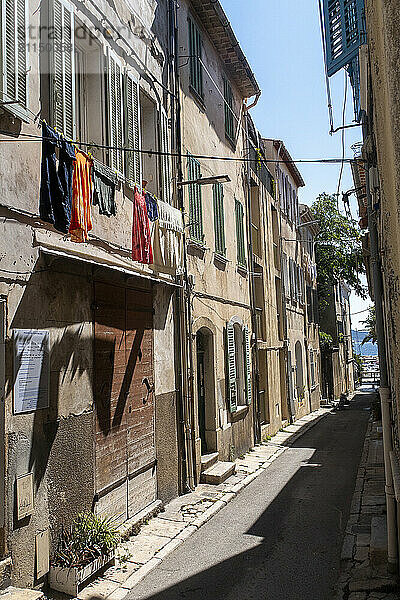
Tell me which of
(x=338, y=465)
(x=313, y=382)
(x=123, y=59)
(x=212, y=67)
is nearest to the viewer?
(x=123, y=59)

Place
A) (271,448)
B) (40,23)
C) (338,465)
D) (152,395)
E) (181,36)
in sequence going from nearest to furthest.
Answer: (40,23) < (152,395) < (181,36) < (338,465) < (271,448)

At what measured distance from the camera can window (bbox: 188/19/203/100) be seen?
1174 centimetres

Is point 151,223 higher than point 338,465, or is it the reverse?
point 151,223

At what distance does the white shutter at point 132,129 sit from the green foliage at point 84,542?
16.0 feet

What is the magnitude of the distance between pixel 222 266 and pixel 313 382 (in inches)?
643

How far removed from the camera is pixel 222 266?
13.3 meters

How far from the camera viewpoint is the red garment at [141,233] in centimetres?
805

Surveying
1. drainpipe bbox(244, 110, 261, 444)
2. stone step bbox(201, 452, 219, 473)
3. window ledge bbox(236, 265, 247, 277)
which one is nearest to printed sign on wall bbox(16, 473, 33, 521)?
stone step bbox(201, 452, 219, 473)

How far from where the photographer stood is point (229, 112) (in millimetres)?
14852

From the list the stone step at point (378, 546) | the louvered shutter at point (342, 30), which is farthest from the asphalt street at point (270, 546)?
the louvered shutter at point (342, 30)

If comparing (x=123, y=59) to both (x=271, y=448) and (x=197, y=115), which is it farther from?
(x=271, y=448)

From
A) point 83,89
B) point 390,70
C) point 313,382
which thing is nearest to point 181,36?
point 83,89

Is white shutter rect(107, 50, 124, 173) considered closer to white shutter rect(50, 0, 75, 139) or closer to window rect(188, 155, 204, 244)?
white shutter rect(50, 0, 75, 139)

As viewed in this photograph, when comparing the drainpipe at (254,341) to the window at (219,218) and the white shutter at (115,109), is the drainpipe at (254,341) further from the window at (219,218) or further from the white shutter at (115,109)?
the white shutter at (115,109)
